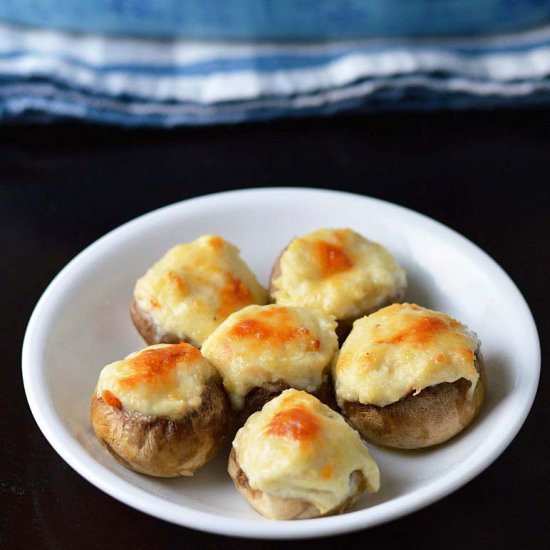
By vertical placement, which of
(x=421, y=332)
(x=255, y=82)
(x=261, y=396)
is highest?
(x=255, y=82)

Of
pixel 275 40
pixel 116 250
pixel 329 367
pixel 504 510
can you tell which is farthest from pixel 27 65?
→ pixel 504 510

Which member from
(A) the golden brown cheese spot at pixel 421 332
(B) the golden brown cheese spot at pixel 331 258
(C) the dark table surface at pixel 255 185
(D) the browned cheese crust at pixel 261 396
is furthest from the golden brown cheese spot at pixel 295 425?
(B) the golden brown cheese spot at pixel 331 258

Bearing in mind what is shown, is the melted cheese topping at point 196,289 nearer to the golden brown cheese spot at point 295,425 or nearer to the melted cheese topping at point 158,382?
the melted cheese topping at point 158,382

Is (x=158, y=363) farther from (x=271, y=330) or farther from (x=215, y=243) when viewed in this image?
(x=215, y=243)

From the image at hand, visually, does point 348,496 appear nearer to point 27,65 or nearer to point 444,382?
point 444,382

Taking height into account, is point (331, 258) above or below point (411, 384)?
above

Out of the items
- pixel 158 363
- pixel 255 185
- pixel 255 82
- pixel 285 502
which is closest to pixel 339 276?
pixel 158 363
